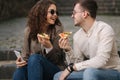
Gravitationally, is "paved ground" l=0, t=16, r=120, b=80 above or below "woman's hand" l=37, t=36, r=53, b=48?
below

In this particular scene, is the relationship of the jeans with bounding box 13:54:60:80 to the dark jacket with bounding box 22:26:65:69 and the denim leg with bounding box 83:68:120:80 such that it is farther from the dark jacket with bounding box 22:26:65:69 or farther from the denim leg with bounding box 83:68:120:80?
the denim leg with bounding box 83:68:120:80

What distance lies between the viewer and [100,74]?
12.9 feet

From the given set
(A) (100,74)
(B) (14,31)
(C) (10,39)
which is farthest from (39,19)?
(B) (14,31)

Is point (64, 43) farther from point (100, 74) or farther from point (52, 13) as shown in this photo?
point (52, 13)

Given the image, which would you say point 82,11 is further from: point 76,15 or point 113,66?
point 113,66

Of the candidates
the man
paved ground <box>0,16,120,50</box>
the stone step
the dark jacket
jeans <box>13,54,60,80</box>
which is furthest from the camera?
paved ground <box>0,16,120,50</box>

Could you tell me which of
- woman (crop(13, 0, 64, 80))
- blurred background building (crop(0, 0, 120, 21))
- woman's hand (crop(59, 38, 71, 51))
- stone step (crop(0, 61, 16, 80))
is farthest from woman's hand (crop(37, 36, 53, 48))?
blurred background building (crop(0, 0, 120, 21))

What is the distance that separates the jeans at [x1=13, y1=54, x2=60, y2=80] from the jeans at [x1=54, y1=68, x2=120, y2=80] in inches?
14.6

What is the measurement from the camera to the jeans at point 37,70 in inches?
168

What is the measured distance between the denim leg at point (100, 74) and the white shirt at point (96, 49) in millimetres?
67

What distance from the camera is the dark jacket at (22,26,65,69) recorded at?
4.50 meters

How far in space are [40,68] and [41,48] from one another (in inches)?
14.6

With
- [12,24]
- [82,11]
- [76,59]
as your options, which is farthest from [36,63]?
[12,24]

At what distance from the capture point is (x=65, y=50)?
4.23 meters
